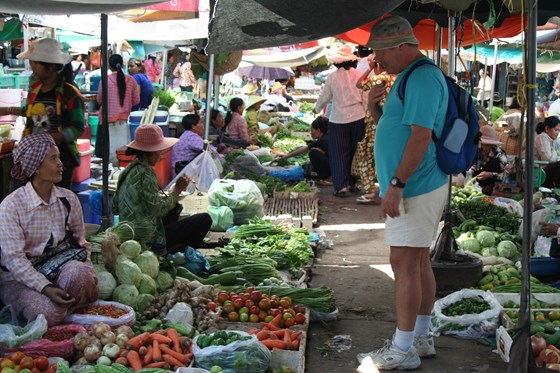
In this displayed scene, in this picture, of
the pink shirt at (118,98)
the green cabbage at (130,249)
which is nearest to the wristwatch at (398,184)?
the green cabbage at (130,249)

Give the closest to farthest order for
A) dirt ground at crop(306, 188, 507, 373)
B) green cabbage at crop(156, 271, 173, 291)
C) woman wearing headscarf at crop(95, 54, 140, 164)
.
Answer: dirt ground at crop(306, 188, 507, 373) → green cabbage at crop(156, 271, 173, 291) → woman wearing headscarf at crop(95, 54, 140, 164)

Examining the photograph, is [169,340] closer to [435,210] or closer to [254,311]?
[254,311]

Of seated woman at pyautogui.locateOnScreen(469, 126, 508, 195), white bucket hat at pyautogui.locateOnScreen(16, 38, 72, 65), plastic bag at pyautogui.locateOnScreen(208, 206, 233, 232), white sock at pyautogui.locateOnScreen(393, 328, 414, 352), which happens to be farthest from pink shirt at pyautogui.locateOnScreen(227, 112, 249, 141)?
white sock at pyautogui.locateOnScreen(393, 328, 414, 352)

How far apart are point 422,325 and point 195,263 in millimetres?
2176

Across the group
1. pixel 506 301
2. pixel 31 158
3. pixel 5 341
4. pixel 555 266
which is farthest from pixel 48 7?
pixel 555 266

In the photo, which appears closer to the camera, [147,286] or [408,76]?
[408,76]

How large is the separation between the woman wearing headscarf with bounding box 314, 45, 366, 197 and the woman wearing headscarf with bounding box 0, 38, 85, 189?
16.9 feet

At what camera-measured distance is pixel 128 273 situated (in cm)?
508

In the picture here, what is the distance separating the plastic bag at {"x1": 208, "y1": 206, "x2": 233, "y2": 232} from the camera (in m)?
7.88

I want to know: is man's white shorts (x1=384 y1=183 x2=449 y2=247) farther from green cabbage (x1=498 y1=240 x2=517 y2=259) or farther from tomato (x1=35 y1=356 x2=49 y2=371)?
green cabbage (x1=498 y1=240 x2=517 y2=259)

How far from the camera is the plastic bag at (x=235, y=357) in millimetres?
A: 4078

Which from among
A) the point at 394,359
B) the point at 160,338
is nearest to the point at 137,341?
the point at 160,338

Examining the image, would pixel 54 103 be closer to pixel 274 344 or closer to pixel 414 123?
pixel 274 344

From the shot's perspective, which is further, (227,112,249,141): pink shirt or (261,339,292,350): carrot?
(227,112,249,141): pink shirt
